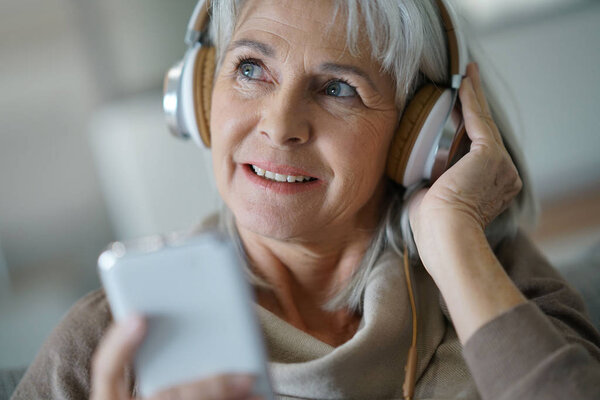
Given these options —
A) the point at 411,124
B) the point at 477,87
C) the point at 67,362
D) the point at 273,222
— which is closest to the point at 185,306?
the point at 273,222

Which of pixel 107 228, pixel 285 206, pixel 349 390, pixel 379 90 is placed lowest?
pixel 107 228

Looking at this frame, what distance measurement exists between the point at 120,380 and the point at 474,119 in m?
0.84

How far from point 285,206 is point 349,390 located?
1.16 feet

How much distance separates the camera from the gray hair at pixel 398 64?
110cm

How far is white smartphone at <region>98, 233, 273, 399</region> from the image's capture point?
2.19 feet

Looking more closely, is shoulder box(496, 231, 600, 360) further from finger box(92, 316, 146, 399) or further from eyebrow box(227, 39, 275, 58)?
finger box(92, 316, 146, 399)

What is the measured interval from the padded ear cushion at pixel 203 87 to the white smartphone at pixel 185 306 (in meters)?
0.59

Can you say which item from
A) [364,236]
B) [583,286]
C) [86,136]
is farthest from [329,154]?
[86,136]

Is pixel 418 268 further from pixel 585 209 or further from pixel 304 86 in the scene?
pixel 585 209

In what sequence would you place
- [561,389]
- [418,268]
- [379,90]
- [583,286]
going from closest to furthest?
[561,389]
[379,90]
[418,268]
[583,286]

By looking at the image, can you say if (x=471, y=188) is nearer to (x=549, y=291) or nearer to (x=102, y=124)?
(x=549, y=291)

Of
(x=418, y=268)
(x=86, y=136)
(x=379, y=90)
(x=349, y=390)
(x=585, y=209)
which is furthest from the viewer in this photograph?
(x=585, y=209)

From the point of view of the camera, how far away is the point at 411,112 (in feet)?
3.90

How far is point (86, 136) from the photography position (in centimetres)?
268
